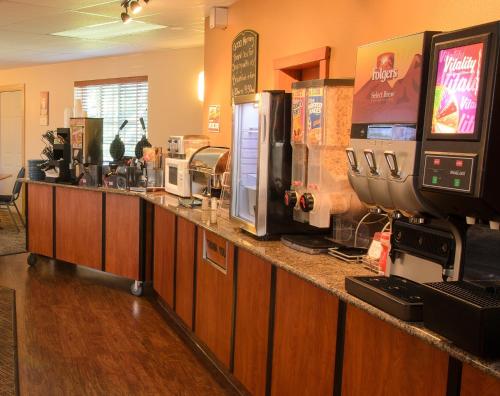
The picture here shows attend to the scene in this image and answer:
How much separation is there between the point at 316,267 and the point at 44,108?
7857mm

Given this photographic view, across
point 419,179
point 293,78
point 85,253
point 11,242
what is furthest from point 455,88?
point 11,242

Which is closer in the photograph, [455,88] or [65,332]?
[455,88]

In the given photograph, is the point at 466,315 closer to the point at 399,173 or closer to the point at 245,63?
the point at 399,173

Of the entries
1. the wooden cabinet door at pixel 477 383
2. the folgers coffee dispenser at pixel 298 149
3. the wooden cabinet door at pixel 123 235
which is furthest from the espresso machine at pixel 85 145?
the wooden cabinet door at pixel 477 383

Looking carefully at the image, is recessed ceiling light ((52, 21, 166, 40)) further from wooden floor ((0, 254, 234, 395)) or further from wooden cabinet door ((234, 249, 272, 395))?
wooden cabinet door ((234, 249, 272, 395))

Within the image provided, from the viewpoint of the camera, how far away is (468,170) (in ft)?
4.77

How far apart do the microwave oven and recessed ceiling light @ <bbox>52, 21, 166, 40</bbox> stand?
1.62 meters

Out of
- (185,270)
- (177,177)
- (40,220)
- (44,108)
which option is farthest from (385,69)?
(44,108)

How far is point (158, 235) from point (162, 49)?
3527 mm

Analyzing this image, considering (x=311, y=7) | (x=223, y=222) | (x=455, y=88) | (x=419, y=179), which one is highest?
(x=311, y=7)

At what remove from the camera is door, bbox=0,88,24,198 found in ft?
31.8

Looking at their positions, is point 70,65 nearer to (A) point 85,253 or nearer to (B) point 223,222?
(A) point 85,253

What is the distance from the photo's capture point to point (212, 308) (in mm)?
3256

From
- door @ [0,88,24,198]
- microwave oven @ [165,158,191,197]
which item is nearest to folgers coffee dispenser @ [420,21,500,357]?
microwave oven @ [165,158,191,197]
